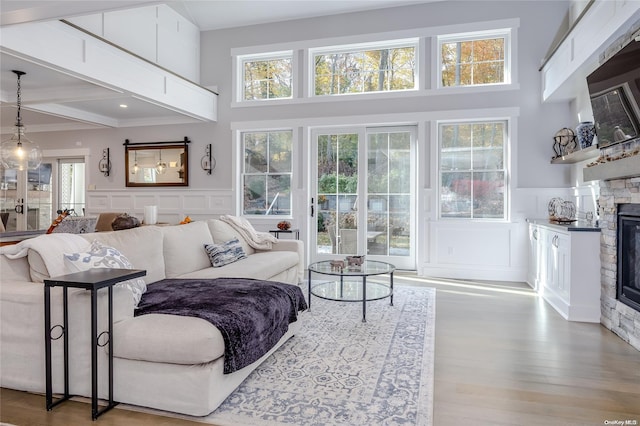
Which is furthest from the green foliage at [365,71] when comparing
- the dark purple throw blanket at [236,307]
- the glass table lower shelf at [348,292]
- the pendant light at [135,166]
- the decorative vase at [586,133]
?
the dark purple throw blanket at [236,307]

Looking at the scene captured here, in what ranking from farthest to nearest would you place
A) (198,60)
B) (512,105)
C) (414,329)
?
(198,60) < (512,105) < (414,329)

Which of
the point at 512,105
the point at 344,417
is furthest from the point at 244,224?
the point at 512,105

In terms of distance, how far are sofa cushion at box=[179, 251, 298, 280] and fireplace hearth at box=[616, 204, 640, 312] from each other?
9.80ft

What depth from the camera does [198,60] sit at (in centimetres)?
667

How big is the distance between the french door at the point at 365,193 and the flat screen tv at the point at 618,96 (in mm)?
2711

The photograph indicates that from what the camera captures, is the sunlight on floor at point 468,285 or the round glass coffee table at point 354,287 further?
the sunlight on floor at point 468,285

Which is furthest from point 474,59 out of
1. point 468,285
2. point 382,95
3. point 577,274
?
point 577,274

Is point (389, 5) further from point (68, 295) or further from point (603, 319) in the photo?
point (68, 295)

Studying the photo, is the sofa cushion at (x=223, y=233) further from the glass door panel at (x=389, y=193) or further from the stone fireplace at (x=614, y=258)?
the stone fireplace at (x=614, y=258)

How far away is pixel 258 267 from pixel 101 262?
1.53 meters

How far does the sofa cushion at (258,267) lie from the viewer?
3.40 meters

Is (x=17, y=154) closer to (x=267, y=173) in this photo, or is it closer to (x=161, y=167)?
(x=161, y=167)

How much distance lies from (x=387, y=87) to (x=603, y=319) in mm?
4088

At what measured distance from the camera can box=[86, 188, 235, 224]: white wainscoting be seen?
659cm
